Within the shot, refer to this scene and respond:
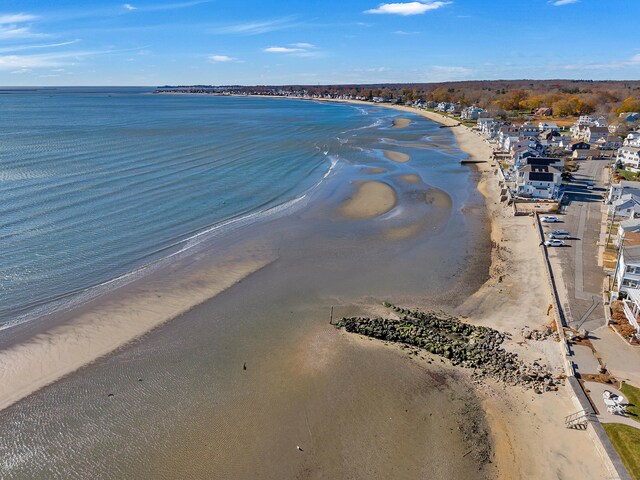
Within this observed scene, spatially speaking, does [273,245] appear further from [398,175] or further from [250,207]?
[398,175]

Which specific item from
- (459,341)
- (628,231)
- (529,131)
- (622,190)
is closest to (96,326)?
(459,341)

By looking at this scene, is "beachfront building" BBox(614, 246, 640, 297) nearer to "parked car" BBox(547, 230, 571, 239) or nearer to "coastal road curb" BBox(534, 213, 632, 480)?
"coastal road curb" BBox(534, 213, 632, 480)

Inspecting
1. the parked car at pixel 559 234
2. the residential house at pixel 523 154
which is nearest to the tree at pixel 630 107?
the residential house at pixel 523 154

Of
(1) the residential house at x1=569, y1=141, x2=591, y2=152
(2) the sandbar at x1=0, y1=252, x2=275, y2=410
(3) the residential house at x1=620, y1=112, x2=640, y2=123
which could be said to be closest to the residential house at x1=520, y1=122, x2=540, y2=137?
(1) the residential house at x1=569, y1=141, x2=591, y2=152

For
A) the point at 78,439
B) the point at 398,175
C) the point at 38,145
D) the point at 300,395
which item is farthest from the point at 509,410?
the point at 38,145

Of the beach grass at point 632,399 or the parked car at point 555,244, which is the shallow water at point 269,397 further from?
the beach grass at point 632,399

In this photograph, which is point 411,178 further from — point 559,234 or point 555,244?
point 555,244
